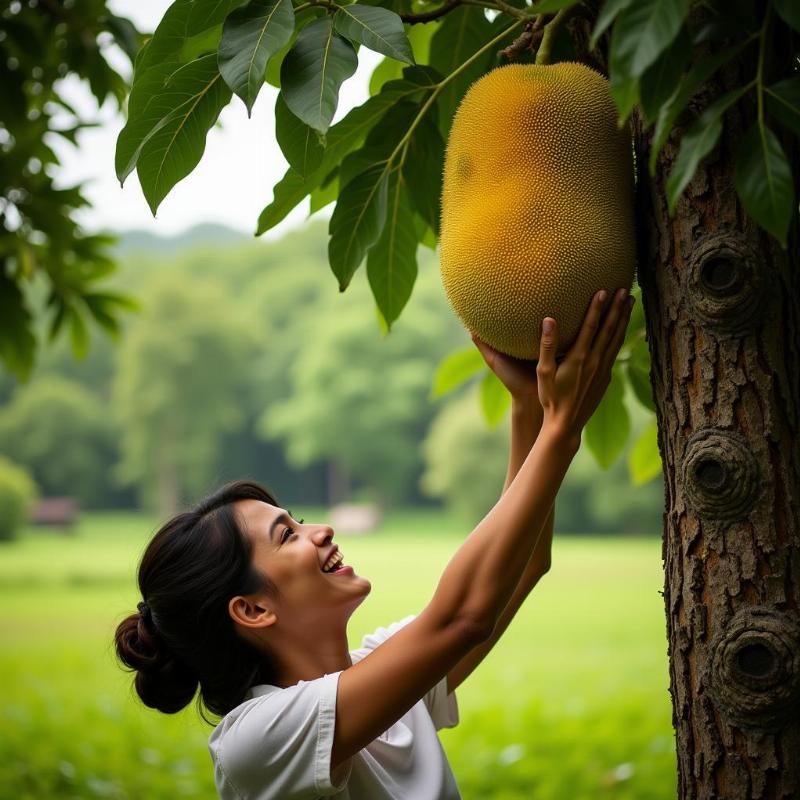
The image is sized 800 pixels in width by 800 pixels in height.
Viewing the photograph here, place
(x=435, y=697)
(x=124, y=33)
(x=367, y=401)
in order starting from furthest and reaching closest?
(x=367, y=401)
(x=124, y=33)
(x=435, y=697)

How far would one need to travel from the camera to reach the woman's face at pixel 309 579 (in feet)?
3.74

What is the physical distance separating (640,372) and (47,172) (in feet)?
5.77

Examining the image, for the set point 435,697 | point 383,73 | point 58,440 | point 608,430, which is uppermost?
point 383,73

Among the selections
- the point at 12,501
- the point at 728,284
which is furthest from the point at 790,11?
the point at 12,501

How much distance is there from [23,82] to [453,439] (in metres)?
Result: 11.6

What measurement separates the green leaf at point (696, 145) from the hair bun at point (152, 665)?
32.2 inches

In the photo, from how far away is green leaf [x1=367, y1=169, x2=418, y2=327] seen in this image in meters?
1.18

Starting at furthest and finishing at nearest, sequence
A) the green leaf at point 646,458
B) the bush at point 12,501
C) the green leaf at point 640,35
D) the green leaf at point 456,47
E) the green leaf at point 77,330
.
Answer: the bush at point 12,501 → the green leaf at point 77,330 → the green leaf at point 646,458 → the green leaf at point 456,47 → the green leaf at point 640,35

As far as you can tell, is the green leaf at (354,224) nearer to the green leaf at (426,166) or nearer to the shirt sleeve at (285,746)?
the green leaf at (426,166)

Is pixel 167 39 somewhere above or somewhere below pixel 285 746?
above

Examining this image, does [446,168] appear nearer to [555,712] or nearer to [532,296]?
[532,296]

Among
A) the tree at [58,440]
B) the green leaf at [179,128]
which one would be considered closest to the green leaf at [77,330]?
the green leaf at [179,128]

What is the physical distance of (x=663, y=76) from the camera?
71cm

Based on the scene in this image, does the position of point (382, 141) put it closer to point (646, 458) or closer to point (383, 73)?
point (383, 73)
